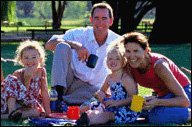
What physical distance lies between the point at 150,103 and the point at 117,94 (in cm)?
41

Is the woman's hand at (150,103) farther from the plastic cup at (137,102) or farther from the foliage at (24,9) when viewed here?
the foliage at (24,9)

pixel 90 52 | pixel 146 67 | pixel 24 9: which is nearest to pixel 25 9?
pixel 24 9

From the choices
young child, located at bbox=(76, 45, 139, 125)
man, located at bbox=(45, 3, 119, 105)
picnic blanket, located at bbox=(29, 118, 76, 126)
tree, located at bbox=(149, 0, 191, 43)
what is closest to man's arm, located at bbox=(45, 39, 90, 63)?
man, located at bbox=(45, 3, 119, 105)

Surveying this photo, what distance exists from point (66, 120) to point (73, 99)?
1128 mm

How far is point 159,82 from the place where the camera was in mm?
5047

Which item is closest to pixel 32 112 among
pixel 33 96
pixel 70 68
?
pixel 33 96

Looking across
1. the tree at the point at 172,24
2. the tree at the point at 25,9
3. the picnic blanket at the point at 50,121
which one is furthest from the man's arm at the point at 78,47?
the tree at the point at 25,9

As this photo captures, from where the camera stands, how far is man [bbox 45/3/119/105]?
595 cm

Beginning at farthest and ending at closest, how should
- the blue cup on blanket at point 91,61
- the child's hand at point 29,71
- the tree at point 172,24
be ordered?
the tree at point 172,24 < the blue cup on blanket at point 91,61 < the child's hand at point 29,71

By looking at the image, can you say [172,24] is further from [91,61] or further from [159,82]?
[159,82]

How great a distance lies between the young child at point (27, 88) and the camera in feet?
16.6

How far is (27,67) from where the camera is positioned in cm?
532

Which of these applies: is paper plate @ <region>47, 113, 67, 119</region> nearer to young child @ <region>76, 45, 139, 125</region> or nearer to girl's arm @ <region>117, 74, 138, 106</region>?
young child @ <region>76, 45, 139, 125</region>

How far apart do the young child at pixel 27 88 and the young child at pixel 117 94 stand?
2.02ft
